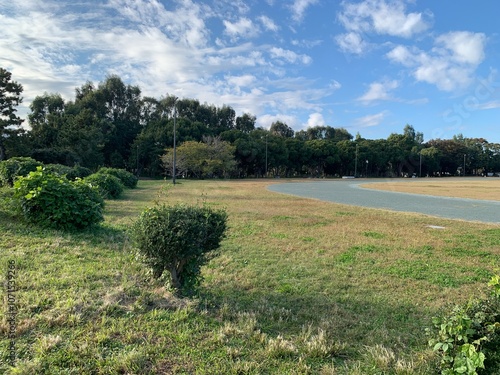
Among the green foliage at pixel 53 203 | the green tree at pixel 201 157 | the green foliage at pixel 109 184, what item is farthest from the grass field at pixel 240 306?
the green tree at pixel 201 157

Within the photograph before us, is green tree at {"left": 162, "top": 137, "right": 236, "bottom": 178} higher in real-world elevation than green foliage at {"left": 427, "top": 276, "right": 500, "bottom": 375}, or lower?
higher

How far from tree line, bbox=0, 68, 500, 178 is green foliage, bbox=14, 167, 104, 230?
2797 centimetres

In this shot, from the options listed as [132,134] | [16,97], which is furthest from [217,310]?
[132,134]

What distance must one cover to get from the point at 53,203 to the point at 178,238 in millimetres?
4888

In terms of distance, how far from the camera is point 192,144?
54219mm

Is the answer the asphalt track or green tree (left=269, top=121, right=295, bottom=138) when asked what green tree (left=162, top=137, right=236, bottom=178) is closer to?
the asphalt track

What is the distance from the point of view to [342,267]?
18.1ft

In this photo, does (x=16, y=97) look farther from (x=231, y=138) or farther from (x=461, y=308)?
(x=461, y=308)

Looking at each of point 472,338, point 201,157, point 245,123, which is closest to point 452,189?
point 201,157

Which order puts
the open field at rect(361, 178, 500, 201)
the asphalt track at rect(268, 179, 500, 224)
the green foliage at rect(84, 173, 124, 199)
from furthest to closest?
1. the open field at rect(361, 178, 500, 201)
2. the green foliage at rect(84, 173, 124, 199)
3. the asphalt track at rect(268, 179, 500, 224)

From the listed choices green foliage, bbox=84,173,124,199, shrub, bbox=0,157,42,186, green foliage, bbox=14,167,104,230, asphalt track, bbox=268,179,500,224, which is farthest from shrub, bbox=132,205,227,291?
green foliage, bbox=84,173,124,199

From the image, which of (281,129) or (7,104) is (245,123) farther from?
(7,104)

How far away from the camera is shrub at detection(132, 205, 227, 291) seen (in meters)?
3.43

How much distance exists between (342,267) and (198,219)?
2.93 metres
